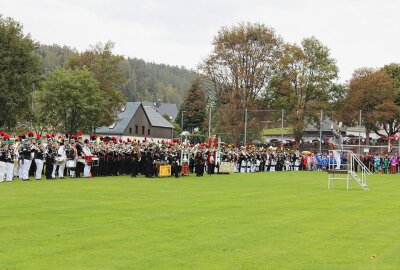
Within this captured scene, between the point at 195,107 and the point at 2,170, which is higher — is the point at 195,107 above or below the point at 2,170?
above

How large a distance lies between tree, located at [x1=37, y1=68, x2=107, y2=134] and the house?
33704mm

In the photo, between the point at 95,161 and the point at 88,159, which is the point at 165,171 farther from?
the point at 88,159

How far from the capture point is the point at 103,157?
3438 centimetres

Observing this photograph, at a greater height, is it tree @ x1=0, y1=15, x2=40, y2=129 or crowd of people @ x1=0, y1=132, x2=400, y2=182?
tree @ x1=0, y1=15, x2=40, y2=129

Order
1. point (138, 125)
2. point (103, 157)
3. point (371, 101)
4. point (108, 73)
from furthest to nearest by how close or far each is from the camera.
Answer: point (138, 125), point (371, 101), point (108, 73), point (103, 157)

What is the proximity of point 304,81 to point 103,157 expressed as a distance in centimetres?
4061

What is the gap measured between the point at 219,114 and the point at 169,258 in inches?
2120

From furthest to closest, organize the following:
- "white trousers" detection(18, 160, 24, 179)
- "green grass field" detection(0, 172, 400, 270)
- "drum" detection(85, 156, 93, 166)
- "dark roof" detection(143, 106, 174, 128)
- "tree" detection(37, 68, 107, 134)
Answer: "dark roof" detection(143, 106, 174, 128) < "tree" detection(37, 68, 107, 134) < "drum" detection(85, 156, 93, 166) < "white trousers" detection(18, 160, 24, 179) < "green grass field" detection(0, 172, 400, 270)

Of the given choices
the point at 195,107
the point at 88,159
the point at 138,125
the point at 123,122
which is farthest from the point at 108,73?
the point at 88,159

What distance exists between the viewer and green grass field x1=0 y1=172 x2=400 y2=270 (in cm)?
921

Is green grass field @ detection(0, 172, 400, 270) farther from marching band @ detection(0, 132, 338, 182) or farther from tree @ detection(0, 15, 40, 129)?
tree @ detection(0, 15, 40, 129)

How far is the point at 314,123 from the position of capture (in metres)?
66.6

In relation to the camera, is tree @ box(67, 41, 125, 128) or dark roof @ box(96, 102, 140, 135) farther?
dark roof @ box(96, 102, 140, 135)

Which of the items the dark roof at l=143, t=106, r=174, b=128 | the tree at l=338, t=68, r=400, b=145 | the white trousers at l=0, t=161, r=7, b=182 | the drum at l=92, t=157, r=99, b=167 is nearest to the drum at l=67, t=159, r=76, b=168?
the drum at l=92, t=157, r=99, b=167
